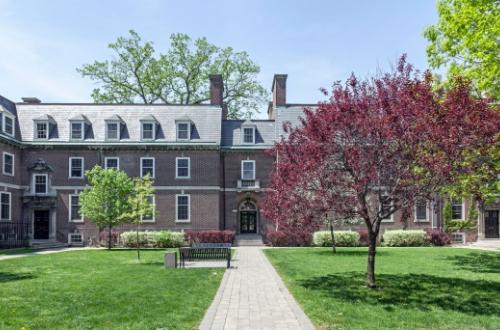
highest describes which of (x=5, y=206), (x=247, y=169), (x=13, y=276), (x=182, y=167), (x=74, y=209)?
(x=182, y=167)

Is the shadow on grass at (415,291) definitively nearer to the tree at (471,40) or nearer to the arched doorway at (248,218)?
the tree at (471,40)

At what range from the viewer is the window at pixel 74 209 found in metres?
33.1

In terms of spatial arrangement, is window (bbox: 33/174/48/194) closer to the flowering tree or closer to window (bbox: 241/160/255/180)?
window (bbox: 241/160/255/180)

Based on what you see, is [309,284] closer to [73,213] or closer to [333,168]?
[333,168]

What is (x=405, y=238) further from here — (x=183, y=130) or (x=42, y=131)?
(x=42, y=131)

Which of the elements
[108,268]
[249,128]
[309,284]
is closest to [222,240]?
[249,128]

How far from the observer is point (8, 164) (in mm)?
31109

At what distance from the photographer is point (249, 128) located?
35219 millimetres

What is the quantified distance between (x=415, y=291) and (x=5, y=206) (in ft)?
91.3

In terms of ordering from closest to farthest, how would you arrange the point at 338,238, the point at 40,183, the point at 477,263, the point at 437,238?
1. the point at 477,263
2. the point at 338,238
3. the point at 437,238
4. the point at 40,183

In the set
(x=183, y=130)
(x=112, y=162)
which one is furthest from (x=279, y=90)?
(x=112, y=162)

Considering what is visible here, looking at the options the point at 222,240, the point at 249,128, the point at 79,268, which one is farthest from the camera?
the point at 249,128

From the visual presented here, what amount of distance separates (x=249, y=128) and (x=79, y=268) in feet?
65.4

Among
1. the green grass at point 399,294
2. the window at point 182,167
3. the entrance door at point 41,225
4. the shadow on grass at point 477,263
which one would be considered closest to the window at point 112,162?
the window at point 182,167
